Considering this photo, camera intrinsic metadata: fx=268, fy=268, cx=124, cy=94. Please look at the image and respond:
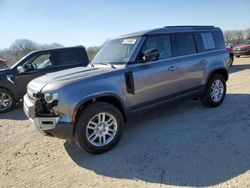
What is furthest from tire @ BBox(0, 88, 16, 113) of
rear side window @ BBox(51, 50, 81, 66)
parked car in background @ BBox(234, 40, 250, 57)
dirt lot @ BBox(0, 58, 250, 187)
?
parked car in background @ BBox(234, 40, 250, 57)

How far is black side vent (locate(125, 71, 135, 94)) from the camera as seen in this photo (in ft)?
15.9

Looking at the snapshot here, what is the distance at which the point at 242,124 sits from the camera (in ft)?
17.3

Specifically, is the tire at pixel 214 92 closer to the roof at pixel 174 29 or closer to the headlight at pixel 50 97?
the roof at pixel 174 29

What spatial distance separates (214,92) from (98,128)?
3.52 m

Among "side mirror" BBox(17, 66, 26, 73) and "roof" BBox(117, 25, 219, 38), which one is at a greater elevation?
"roof" BBox(117, 25, 219, 38)

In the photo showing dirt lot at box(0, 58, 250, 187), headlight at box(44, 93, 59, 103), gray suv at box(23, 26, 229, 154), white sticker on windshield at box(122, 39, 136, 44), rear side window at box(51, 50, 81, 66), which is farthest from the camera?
rear side window at box(51, 50, 81, 66)

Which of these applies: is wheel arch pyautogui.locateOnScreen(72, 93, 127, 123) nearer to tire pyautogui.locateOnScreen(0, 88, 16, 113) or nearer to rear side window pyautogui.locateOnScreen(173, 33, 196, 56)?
rear side window pyautogui.locateOnScreen(173, 33, 196, 56)

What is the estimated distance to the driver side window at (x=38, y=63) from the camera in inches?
344

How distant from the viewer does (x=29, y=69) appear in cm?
872

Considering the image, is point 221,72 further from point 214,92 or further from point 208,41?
point 208,41

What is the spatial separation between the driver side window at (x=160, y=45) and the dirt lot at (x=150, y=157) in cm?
148

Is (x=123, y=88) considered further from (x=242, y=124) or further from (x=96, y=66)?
(x=242, y=124)

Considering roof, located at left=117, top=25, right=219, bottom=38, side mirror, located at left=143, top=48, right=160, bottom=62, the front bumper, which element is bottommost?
the front bumper

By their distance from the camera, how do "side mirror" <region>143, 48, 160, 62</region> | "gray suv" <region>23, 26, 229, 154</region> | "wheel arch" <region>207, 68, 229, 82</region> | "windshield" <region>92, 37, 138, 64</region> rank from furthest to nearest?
"wheel arch" <region>207, 68, 229, 82</region> → "windshield" <region>92, 37, 138, 64</region> → "side mirror" <region>143, 48, 160, 62</region> → "gray suv" <region>23, 26, 229, 154</region>
